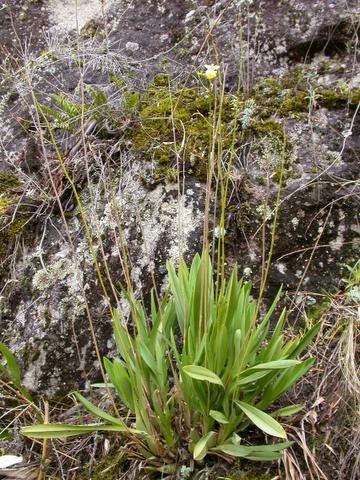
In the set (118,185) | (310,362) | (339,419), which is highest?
(118,185)

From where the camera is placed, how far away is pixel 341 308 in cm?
185

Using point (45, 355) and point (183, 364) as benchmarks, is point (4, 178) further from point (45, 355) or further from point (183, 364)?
point (183, 364)

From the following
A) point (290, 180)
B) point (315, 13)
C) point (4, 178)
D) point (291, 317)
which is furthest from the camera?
point (315, 13)

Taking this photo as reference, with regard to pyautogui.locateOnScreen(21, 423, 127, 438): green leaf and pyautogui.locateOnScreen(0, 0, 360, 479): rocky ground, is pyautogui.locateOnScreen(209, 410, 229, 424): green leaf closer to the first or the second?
pyautogui.locateOnScreen(21, 423, 127, 438): green leaf

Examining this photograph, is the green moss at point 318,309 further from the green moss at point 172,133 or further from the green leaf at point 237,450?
the green moss at point 172,133

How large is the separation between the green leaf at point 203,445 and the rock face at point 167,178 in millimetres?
588

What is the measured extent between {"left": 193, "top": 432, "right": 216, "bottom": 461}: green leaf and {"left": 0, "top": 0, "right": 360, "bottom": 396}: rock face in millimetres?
588

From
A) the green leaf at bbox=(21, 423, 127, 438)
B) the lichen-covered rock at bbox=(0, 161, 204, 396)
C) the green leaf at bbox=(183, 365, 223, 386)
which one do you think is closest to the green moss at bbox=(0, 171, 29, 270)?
the lichen-covered rock at bbox=(0, 161, 204, 396)

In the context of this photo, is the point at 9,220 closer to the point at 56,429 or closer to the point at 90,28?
the point at 56,429

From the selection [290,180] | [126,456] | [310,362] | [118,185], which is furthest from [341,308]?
[118,185]

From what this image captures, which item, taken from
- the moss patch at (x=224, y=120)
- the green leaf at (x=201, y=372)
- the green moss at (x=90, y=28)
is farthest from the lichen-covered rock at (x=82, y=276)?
the green moss at (x=90, y=28)

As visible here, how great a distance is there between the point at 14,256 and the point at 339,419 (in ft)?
5.02

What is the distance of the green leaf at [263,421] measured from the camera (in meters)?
1.37

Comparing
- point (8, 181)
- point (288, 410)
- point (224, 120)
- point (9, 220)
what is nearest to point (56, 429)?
point (288, 410)
